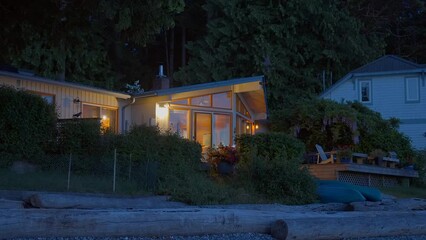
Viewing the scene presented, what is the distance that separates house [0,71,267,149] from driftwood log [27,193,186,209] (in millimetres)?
9158

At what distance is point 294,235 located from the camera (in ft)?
29.3

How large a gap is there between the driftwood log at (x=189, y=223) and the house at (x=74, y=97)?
967 cm

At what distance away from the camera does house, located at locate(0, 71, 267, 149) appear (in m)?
20.4

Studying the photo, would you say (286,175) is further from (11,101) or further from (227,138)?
(227,138)

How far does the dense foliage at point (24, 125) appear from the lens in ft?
48.8

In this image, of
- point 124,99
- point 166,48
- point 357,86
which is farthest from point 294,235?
point 166,48

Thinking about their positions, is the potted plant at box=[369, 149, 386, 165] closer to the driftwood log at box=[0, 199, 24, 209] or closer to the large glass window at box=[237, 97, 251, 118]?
the large glass window at box=[237, 97, 251, 118]

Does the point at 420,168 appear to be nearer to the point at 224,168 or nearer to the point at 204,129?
the point at 204,129

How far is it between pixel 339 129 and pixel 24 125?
1262cm

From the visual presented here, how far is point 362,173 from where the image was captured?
20312mm

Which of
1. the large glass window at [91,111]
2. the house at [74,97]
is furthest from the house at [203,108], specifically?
the large glass window at [91,111]

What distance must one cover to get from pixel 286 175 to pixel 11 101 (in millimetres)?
7128

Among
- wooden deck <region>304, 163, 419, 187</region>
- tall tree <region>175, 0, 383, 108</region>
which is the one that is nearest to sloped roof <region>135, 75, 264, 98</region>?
wooden deck <region>304, 163, 419, 187</region>

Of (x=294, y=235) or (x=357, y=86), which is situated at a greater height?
(x=357, y=86)
